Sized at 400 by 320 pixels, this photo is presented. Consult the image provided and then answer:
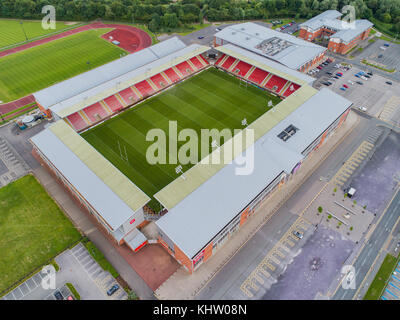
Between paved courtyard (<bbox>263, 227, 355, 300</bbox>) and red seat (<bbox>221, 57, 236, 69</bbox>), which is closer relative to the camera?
paved courtyard (<bbox>263, 227, 355, 300</bbox>)

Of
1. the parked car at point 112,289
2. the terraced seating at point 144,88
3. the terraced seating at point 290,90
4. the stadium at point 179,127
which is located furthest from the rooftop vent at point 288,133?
the parked car at point 112,289

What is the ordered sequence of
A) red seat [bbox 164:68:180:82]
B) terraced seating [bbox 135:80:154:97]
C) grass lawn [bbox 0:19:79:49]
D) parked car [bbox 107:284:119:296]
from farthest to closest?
1. grass lawn [bbox 0:19:79:49]
2. red seat [bbox 164:68:180:82]
3. terraced seating [bbox 135:80:154:97]
4. parked car [bbox 107:284:119:296]

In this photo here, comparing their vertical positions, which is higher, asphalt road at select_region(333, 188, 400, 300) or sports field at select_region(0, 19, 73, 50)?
sports field at select_region(0, 19, 73, 50)

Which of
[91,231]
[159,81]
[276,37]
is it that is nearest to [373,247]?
[91,231]

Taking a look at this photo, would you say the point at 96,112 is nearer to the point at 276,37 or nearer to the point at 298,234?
the point at 298,234

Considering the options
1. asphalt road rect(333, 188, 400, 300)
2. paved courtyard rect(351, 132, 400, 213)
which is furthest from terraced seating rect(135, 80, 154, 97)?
asphalt road rect(333, 188, 400, 300)

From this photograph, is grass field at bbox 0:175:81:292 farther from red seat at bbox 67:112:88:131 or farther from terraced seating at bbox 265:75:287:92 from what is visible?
terraced seating at bbox 265:75:287:92
